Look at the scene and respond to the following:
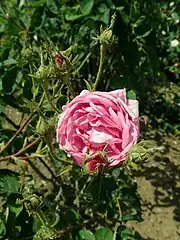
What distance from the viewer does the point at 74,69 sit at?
1.15 meters

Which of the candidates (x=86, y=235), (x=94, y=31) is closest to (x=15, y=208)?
(x=86, y=235)

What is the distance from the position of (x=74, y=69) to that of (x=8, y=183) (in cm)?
31

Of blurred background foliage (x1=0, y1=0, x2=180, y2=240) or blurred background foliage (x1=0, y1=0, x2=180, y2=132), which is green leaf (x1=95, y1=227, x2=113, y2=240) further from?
blurred background foliage (x1=0, y1=0, x2=180, y2=132)

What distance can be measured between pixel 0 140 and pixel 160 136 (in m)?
1.43

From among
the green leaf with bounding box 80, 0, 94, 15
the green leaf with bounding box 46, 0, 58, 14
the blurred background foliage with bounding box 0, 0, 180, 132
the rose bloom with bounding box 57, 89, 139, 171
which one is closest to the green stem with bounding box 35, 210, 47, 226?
the rose bloom with bounding box 57, 89, 139, 171

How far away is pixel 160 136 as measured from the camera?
8.77 ft

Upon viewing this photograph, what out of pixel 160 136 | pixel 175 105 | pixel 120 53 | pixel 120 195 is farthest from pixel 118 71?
pixel 175 105

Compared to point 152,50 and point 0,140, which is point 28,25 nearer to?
point 152,50

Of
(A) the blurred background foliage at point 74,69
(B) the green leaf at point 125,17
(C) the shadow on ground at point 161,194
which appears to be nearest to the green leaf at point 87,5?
(A) the blurred background foliage at point 74,69

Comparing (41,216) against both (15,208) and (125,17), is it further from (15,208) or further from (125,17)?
(125,17)

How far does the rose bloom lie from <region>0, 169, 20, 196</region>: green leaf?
367mm

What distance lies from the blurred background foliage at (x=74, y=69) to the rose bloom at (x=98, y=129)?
111 millimetres

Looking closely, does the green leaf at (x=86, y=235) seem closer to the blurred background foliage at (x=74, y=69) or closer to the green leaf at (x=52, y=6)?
the blurred background foliage at (x=74, y=69)

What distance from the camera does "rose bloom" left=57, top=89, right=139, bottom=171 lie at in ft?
2.93
